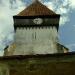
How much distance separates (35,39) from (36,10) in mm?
4182

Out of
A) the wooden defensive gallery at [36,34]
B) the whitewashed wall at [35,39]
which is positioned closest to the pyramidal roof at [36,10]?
the wooden defensive gallery at [36,34]

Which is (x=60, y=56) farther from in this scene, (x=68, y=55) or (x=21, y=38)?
(x=21, y=38)

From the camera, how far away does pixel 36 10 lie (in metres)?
38.8

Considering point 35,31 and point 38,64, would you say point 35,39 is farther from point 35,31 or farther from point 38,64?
point 38,64

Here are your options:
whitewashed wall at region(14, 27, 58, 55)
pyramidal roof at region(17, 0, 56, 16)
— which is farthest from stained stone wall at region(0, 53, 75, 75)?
pyramidal roof at region(17, 0, 56, 16)

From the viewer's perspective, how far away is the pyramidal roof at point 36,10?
3753 centimetres

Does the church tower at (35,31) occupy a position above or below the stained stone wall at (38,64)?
below

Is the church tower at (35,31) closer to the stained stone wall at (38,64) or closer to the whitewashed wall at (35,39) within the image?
the whitewashed wall at (35,39)

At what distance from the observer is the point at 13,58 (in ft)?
26.7

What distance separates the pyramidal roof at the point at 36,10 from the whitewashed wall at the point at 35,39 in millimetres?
2181

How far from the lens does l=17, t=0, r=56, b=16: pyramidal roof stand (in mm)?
37531

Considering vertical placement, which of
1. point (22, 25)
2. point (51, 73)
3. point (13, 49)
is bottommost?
point (13, 49)

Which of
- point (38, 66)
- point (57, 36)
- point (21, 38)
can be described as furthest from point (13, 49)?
point (38, 66)

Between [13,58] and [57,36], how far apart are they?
28.7 meters
